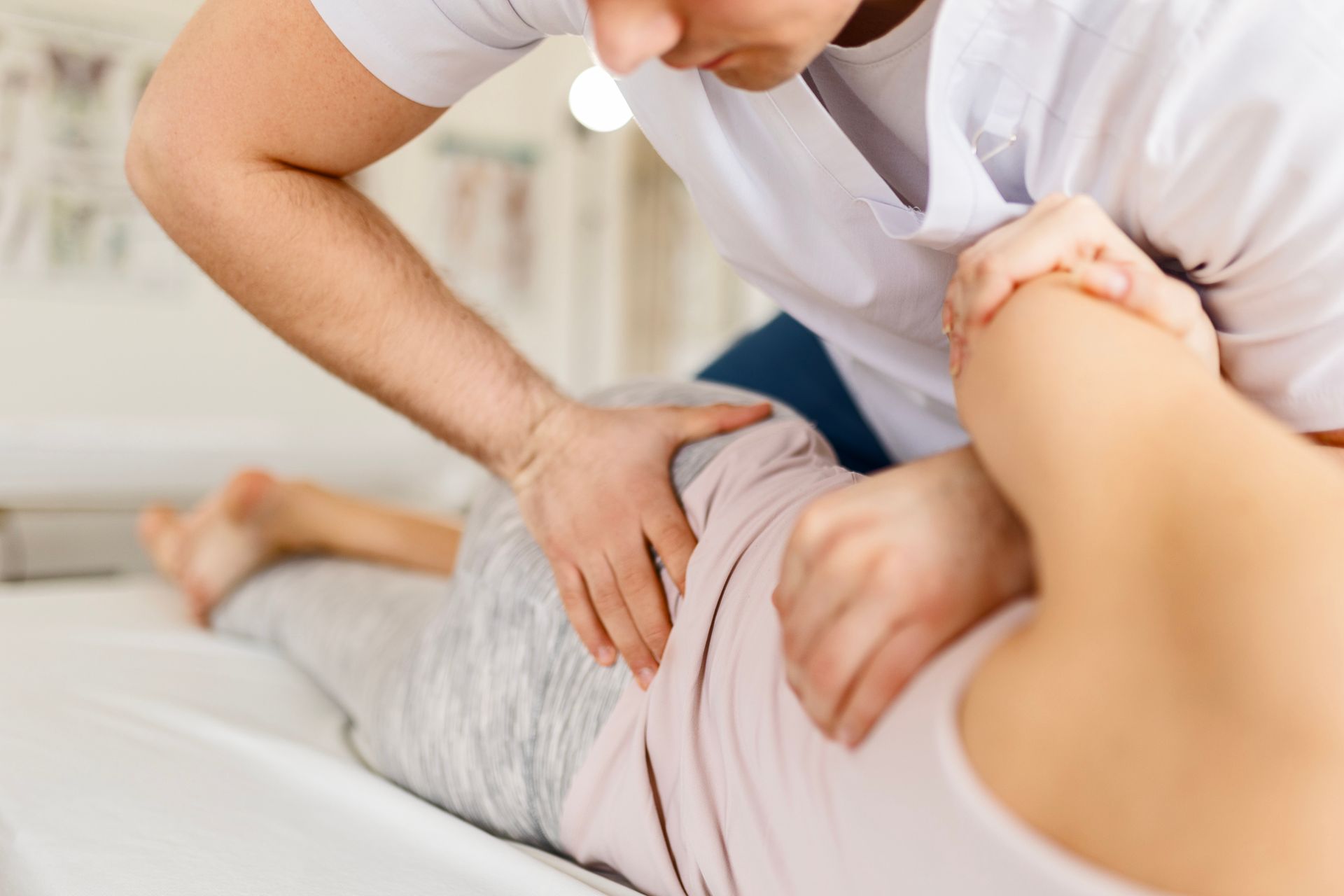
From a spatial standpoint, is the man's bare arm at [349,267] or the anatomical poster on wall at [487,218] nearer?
the man's bare arm at [349,267]

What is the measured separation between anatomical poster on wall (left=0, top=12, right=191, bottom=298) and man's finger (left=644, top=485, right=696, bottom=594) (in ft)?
9.75

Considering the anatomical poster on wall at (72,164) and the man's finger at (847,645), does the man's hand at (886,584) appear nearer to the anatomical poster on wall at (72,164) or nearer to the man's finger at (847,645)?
the man's finger at (847,645)

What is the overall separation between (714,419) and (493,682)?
1.01 ft

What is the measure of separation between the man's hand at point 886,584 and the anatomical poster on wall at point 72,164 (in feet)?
10.8

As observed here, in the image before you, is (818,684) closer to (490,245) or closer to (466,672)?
(466,672)

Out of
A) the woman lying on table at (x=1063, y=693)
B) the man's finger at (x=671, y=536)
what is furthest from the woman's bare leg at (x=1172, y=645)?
the man's finger at (x=671, y=536)

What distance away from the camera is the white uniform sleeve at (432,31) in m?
0.93

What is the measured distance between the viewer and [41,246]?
3.25m

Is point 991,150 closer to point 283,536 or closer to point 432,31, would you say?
point 432,31

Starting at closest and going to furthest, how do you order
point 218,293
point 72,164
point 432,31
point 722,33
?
1. point 722,33
2. point 432,31
3. point 72,164
4. point 218,293

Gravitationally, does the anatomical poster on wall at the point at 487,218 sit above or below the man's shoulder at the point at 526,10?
below

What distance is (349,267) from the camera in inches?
42.1

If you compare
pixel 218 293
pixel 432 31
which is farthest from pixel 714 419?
pixel 218 293

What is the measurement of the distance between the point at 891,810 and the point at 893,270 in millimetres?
513
